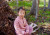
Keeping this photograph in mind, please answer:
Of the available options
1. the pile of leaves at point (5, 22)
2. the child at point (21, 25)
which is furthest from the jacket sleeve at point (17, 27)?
the pile of leaves at point (5, 22)

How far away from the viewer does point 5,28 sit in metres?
4.40

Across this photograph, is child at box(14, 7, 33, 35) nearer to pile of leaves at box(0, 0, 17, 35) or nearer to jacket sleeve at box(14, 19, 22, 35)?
jacket sleeve at box(14, 19, 22, 35)

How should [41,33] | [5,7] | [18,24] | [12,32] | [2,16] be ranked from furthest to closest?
[41,33], [5,7], [2,16], [12,32], [18,24]

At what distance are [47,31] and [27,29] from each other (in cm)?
509

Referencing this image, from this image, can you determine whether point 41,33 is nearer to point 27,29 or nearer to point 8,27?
point 8,27

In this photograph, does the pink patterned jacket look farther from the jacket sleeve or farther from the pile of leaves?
the pile of leaves

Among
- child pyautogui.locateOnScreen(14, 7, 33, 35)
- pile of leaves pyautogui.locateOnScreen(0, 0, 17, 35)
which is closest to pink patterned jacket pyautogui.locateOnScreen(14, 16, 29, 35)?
child pyautogui.locateOnScreen(14, 7, 33, 35)

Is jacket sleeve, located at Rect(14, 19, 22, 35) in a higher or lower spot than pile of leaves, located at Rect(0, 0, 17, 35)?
higher

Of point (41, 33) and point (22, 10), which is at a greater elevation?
point (22, 10)

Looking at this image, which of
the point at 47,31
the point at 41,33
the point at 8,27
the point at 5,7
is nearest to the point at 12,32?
the point at 8,27

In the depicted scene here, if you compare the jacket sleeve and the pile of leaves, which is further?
the pile of leaves

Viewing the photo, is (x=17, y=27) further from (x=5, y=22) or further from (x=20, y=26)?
(x=5, y=22)

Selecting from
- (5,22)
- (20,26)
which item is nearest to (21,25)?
(20,26)

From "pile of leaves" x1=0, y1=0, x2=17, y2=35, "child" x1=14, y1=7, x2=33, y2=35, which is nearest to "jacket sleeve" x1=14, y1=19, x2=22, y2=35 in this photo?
"child" x1=14, y1=7, x2=33, y2=35
